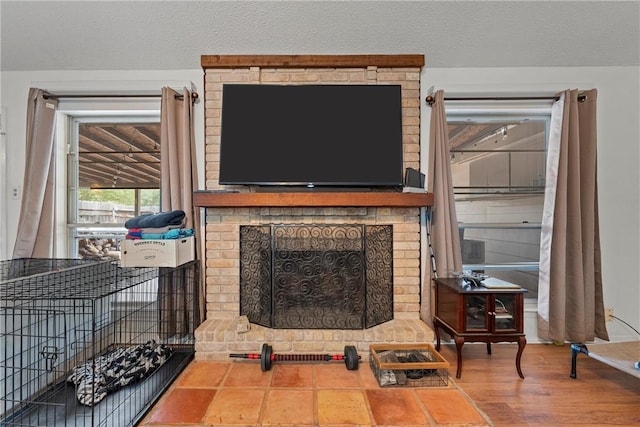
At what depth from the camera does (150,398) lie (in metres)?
1.69

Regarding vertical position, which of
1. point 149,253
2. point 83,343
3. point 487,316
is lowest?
point 83,343

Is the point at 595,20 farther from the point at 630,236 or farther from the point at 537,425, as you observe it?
the point at 537,425

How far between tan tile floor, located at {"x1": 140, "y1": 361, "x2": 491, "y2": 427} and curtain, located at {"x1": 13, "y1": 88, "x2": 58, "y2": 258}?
1569 millimetres

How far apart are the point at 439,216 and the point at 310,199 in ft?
3.19

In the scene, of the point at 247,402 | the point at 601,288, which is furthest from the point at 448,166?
the point at 247,402

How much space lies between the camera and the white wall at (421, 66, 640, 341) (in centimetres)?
247

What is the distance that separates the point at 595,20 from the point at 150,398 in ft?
11.7

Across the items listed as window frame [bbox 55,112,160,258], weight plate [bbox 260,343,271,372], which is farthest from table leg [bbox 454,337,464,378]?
window frame [bbox 55,112,160,258]

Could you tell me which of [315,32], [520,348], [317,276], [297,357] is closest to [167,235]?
[317,276]

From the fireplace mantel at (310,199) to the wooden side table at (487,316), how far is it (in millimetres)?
636

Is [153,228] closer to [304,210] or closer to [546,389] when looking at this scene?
[304,210]

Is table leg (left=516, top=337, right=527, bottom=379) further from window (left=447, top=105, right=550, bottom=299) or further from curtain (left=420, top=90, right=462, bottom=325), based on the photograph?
window (left=447, top=105, right=550, bottom=299)

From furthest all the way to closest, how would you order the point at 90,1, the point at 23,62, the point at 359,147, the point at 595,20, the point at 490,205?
the point at 490,205, the point at 23,62, the point at 359,147, the point at 595,20, the point at 90,1

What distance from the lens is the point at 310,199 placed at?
212 centimetres
